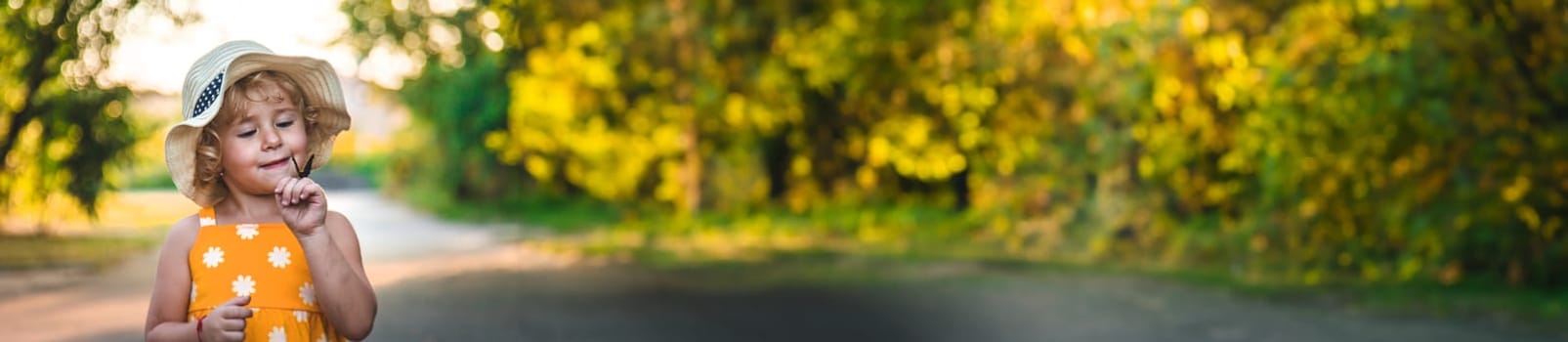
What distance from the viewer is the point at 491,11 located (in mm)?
23453

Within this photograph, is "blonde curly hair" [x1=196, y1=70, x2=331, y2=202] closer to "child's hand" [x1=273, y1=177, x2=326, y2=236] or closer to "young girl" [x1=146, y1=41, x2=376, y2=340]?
"young girl" [x1=146, y1=41, x2=376, y2=340]

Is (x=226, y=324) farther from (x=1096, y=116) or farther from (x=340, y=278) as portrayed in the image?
(x=1096, y=116)

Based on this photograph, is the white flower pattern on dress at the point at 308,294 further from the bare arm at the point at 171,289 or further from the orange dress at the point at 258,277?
the bare arm at the point at 171,289

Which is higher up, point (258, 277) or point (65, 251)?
point (65, 251)

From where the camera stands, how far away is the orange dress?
3.08 metres

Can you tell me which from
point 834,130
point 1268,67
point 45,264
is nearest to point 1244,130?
point 1268,67

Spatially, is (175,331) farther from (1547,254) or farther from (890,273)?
(890,273)

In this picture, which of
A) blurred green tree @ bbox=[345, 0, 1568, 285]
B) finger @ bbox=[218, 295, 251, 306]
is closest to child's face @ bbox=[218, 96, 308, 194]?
finger @ bbox=[218, 295, 251, 306]

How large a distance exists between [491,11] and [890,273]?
33.5ft

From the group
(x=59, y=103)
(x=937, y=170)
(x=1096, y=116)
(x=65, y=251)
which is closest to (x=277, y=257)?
(x=59, y=103)

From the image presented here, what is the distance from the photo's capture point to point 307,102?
3189 millimetres

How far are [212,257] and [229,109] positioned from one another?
25 cm

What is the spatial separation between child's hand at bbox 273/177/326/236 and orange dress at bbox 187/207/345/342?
17 cm

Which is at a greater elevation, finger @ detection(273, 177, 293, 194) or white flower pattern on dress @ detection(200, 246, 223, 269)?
finger @ detection(273, 177, 293, 194)
